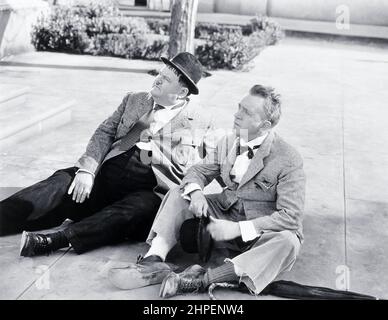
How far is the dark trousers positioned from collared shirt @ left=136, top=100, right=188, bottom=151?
0.08 meters

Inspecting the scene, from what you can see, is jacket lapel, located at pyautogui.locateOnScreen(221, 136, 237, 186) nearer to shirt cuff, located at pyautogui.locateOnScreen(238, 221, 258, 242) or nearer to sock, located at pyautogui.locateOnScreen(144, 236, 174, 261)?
shirt cuff, located at pyautogui.locateOnScreen(238, 221, 258, 242)

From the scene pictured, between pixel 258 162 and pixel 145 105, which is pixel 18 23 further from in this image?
pixel 258 162

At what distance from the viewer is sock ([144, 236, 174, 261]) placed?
144 inches

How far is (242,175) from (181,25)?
22.8ft

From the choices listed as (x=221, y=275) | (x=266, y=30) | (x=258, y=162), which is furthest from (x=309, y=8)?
(x=221, y=275)

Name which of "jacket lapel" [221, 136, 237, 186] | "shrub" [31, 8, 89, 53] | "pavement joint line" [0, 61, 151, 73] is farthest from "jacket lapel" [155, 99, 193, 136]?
"shrub" [31, 8, 89, 53]

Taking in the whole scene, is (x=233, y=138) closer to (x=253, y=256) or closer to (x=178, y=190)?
(x=178, y=190)

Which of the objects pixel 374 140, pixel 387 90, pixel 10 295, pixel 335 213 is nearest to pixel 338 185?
pixel 335 213

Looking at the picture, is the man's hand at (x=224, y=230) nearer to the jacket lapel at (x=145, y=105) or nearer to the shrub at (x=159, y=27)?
the jacket lapel at (x=145, y=105)

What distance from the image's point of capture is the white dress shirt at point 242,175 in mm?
3557

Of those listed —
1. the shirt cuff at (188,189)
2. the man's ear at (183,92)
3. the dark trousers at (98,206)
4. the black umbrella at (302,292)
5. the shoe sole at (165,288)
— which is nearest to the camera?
the shoe sole at (165,288)

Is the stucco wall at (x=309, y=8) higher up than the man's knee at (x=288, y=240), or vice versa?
the stucco wall at (x=309, y=8)

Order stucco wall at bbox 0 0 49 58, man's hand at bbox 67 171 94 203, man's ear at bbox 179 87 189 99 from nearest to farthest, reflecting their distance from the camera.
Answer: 1. man's hand at bbox 67 171 94 203
2. man's ear at bbox 179 87 189 99
3. stucco wall at bbox 0 0 49 58

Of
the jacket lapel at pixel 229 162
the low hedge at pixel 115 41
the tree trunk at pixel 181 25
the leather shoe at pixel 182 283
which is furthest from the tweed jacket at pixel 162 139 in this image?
the low hedge at pixel 115 41
